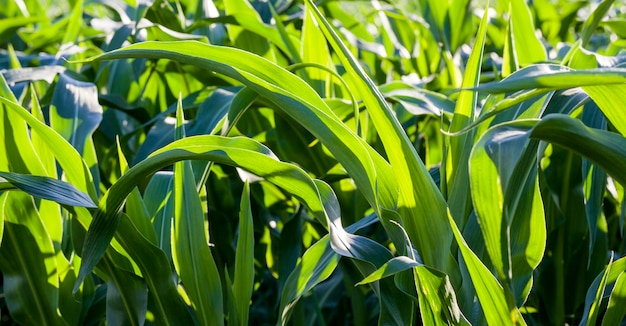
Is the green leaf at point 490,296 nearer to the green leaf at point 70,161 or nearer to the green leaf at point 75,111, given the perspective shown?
the green leaf at point 70,161

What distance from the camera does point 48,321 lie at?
38.2 inches

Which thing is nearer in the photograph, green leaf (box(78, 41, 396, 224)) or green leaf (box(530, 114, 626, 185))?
green leaf (box(530, 114, 626, 185))

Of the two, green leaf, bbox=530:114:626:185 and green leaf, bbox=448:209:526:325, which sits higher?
green leaf, bbox=530:114:626:185

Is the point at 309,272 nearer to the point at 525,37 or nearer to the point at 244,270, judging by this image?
the point at 244,270

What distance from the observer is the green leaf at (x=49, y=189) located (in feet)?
2.56

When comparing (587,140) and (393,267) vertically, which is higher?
(587,140)

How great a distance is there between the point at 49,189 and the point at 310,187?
27cm

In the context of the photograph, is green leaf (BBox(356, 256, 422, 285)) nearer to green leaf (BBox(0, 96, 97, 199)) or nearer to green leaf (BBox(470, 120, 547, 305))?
green leaf (BBox(470, 120, 547, 305))

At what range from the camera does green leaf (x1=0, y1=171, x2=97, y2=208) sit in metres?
0.78

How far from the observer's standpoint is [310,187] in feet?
2.48

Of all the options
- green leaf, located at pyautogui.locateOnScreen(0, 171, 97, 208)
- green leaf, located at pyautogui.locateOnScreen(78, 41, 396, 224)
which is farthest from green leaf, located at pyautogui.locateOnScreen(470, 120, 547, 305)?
green leaf, located at pyautogui.locateOnScreen(0, 171, 97, 208)

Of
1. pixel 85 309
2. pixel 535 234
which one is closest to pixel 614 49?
pixel 535 234

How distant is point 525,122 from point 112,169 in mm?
861

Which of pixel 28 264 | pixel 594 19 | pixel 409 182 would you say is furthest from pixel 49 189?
pixel 594 19
